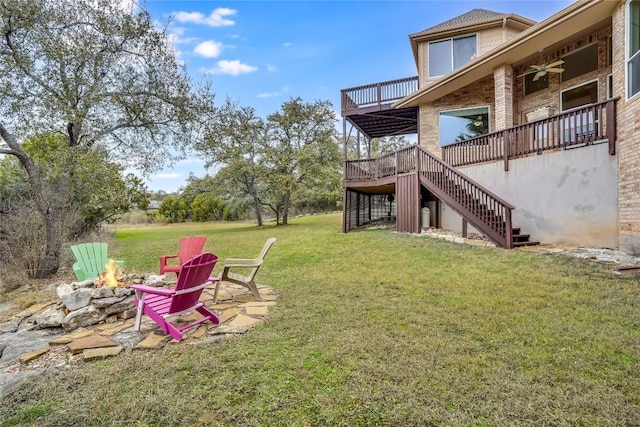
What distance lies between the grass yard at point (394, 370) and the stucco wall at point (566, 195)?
9.27ft

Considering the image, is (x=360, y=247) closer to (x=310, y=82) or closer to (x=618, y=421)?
(x=618, y=421)

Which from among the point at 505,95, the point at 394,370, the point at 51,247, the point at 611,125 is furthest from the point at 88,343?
the point at 505,95

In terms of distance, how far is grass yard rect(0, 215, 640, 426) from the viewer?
81.6 inches

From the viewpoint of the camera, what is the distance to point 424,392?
7.36ft

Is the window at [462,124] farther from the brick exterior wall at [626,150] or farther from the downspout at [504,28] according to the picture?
the brick exterior wall at [626,150]

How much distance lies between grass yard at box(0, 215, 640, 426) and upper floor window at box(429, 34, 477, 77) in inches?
408

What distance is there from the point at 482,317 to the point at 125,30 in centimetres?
926

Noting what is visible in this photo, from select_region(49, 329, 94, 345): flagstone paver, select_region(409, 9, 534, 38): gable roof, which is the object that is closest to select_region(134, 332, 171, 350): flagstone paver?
select_region(49, 329, 94, 345): flagstone paver

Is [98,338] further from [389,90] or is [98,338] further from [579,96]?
[389,90]

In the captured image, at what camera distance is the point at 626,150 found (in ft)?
19.9

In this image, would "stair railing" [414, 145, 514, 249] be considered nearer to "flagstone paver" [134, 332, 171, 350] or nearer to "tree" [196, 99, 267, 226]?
"flagstone paver" [134, 332, 171, 350]

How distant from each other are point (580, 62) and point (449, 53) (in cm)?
456

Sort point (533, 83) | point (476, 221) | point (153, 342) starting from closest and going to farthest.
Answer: point (153, 342)
point (476, 221)
point (533, 83)

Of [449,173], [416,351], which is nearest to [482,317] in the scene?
[416,351]
